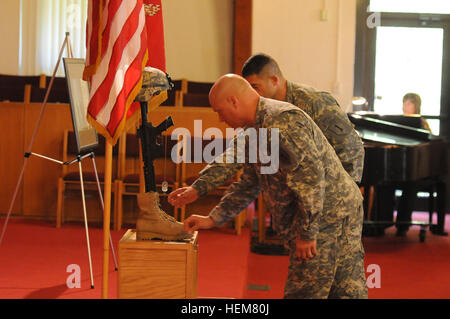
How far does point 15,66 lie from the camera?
955 centimetres

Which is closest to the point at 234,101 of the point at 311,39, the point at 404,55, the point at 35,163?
the point at 35,163

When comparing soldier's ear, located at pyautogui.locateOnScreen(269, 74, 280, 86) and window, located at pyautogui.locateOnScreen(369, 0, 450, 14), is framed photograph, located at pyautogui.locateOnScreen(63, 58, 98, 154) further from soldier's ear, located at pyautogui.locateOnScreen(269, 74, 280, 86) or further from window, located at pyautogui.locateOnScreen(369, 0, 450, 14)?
window, located at pyautogui.locateOnScreen(369, 0, 450, 14)

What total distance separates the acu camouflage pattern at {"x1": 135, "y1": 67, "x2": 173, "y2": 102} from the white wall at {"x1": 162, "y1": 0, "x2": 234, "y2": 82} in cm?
671

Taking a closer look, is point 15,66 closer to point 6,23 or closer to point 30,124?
point 6,23

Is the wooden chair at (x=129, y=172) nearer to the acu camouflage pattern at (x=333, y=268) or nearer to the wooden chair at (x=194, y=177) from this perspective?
the wooden chair at (x=194, y=177)

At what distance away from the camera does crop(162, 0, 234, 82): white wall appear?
31.3 ft

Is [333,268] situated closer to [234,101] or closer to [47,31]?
[234,101]

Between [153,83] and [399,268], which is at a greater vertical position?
[153,83]

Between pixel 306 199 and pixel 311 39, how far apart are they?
7026 millimetres

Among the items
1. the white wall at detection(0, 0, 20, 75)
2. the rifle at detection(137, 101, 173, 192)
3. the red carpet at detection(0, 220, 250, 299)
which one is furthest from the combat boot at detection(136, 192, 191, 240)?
the white wall at detection(0, 0, 20, 75)

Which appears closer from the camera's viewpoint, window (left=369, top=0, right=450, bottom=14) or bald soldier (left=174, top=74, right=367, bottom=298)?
bald soldier (left=174, top=74, right=367, bottom=298)

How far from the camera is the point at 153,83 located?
2.87 metres

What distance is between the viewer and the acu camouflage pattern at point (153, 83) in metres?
2.82
